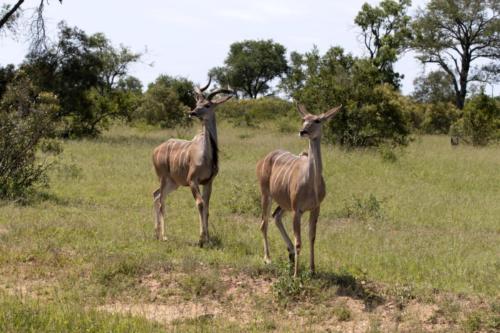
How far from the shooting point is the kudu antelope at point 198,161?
8961 mm

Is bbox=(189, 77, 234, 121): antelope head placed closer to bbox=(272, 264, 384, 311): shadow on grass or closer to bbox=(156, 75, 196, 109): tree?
bbox=(272, 264, 384, 311): shadow on grass

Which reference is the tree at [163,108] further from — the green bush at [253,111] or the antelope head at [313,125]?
the antelope head at [313,125]

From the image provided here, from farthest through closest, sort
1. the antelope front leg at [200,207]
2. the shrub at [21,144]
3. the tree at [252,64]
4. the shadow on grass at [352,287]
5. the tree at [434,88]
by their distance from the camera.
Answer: the tree at [252,64] → the tree at [434,88] → the shrub at [21,144] → the antelope front leg at [200,207] → the shadow on grass at [352,287]

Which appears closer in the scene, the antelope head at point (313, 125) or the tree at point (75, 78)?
the antelope head at point (313, 125)

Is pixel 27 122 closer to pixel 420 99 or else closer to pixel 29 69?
pixel 29 69

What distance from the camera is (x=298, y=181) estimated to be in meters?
7.01

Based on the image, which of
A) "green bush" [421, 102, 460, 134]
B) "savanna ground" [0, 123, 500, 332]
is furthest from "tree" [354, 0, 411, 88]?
"savanna ground" [0, 123, 500, 332]

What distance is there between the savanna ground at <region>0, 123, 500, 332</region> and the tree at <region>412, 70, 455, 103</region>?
1298 inches

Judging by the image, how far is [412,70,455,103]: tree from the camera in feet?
149

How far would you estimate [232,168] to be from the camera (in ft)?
52.6

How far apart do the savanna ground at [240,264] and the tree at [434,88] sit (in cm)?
3296

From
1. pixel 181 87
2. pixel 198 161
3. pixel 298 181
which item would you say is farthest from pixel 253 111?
pixel 298 181

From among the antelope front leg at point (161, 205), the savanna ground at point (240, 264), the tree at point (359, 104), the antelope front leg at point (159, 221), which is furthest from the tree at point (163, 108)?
the antelope front leg at point (159, 221)

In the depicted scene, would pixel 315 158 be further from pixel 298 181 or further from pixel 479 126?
pixel 479 126
